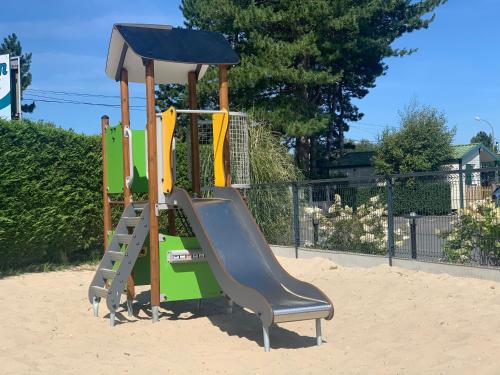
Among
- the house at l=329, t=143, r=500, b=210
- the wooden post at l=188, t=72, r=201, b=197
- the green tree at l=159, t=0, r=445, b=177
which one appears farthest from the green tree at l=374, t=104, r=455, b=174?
the wooden post at l=188, t=72, r=201, b=197

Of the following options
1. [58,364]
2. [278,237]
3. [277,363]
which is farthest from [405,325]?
[278,237]

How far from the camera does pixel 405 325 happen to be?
673 centimetres

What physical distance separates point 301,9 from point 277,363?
16.6m

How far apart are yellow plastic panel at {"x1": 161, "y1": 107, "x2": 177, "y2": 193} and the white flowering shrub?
16.0 feet

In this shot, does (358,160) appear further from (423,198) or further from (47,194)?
(47,194)

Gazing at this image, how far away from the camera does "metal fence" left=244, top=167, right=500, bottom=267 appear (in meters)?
9.06

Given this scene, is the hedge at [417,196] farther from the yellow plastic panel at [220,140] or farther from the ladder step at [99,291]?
the ladder step at [99,291]

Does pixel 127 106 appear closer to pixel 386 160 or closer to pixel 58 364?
pixel 58 364

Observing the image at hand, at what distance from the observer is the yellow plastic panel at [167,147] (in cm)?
721

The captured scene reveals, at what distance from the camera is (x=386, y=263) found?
1055cm

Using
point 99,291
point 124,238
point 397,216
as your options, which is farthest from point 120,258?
point 397,216

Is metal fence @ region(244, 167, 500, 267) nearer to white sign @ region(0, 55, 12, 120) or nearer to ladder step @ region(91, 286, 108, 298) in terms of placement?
ladder step @ region(91, 286, 108, 298)

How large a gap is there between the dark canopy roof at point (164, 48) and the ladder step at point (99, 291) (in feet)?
9.47

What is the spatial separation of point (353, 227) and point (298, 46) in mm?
9753
